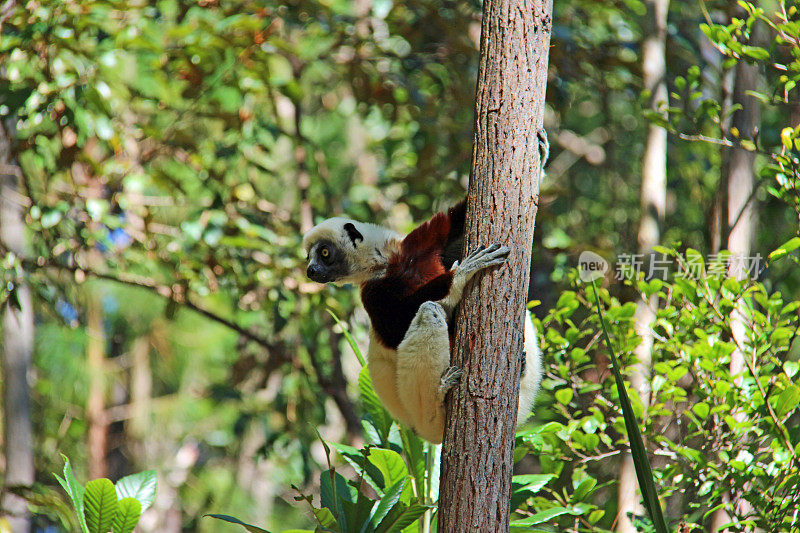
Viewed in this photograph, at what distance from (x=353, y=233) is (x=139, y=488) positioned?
1.50 m

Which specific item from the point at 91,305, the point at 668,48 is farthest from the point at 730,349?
the point at 91,305

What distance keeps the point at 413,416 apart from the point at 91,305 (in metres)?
6.71

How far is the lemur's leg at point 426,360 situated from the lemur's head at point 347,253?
679 mm

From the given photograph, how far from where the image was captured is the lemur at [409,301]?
280 centimetres

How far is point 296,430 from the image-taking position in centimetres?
591

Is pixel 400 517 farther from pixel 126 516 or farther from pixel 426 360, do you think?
pixel 126 516

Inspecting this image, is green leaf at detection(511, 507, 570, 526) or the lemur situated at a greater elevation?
the lemur

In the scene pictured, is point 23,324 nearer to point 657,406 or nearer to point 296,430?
point 296,430

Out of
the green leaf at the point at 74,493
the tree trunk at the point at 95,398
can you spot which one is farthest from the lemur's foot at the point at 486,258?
→ the tree trunk at the point at 95,398

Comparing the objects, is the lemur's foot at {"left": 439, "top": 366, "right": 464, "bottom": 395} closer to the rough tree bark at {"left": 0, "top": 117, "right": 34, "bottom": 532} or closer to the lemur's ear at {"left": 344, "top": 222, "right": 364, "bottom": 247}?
the lemur's ear at {"left": 344, "top": 222, "right": 364, "bottom": 247}

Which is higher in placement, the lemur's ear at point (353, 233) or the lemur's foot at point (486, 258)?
the lemur's ear at point (353, 233)

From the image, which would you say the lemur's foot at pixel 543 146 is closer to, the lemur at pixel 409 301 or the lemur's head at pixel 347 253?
the lemur at pixel 409 301

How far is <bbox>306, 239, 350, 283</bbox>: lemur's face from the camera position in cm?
351

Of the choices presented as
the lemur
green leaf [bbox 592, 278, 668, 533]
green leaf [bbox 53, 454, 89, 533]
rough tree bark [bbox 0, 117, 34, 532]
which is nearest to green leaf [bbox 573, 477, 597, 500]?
the lemur
